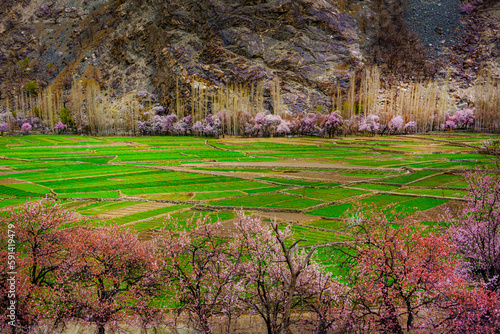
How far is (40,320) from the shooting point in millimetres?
6668

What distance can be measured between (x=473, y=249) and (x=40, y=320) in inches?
381

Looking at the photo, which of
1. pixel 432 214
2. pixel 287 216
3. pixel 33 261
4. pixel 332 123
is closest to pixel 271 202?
pixel 287 216

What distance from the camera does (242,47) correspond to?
8719 centimetres

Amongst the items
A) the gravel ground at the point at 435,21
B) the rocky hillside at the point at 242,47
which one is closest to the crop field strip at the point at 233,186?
the rocky hillside at the point at 242,47

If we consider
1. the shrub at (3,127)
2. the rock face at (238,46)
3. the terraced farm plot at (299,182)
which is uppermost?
the rock face at (238,46)

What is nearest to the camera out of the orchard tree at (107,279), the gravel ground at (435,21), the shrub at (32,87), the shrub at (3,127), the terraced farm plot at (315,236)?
the orchard tree at (107,279)

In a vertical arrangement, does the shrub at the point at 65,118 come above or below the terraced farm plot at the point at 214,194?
above

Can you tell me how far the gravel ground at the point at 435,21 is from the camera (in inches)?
3856

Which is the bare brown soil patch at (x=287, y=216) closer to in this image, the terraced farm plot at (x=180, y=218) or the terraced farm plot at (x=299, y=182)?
the terraced farm plot at (x=180, y=218)

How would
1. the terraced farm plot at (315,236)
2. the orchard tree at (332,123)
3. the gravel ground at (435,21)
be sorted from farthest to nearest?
1. the gravel ground at (435,21)
2. the orchard tree at (332,123)
3. the terraced farm plot at (315,236)

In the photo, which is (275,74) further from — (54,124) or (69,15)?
(69,15)

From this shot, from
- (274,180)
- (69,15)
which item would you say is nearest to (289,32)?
(274,180)

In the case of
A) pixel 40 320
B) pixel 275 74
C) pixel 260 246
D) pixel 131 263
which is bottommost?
pixel 40 320

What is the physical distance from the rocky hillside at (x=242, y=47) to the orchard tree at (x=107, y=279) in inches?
3089
